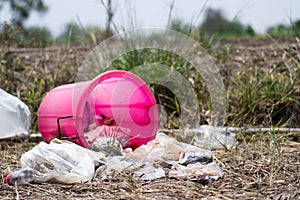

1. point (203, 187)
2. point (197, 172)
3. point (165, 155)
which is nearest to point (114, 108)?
point (165, 155)

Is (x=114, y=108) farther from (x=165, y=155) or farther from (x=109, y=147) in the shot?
(x=165, y=155)

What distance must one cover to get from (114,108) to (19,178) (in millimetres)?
967

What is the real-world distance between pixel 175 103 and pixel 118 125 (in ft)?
3.38

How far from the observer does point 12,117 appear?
3.05 metres

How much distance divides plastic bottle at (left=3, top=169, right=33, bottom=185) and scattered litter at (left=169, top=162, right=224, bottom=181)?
0.60m

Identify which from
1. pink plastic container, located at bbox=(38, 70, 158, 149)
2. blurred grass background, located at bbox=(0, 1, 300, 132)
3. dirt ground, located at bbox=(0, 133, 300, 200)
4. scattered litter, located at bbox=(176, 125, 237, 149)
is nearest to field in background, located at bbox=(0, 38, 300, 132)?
blurred grass background, located at bbox=(0, 1, 300, 132)

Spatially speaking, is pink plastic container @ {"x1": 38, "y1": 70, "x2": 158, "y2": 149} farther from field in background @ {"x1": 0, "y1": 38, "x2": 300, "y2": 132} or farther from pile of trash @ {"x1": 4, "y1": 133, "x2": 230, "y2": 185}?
field in background @ {"x1": 0, "y1": 38, "x2": 300, "y2": 132}

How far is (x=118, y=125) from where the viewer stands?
2.65 m

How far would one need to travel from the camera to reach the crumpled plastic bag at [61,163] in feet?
6.37

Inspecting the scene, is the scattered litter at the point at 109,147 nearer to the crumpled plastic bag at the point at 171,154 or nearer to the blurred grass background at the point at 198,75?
the crumpled plastic bag at the point at 171,154

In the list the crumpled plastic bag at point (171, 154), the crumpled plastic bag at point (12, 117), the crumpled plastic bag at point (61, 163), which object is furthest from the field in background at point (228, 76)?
the crumpled plastic bag at point (61, 163)

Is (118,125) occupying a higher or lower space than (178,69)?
lower

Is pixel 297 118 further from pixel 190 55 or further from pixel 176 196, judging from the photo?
pixel 176 196

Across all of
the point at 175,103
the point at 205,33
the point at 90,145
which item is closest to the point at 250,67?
the point at 205,33
